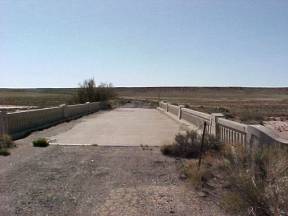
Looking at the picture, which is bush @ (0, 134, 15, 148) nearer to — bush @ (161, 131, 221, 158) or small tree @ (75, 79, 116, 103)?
bush @ (161, 131, 221, 158)

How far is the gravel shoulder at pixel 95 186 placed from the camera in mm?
6988

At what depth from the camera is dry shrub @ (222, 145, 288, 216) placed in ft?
16.4

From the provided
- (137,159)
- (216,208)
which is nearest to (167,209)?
(216,208)

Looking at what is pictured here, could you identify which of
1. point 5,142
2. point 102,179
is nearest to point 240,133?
point 102,179

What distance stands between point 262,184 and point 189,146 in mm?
7195

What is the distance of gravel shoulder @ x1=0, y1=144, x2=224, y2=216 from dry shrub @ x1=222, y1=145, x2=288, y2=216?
0.97m

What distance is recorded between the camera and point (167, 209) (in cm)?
700

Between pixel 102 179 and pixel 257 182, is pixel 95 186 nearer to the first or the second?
pixel 102 179

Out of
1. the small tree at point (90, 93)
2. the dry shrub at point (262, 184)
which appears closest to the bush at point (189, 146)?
the dry shrub at point (262, 184)

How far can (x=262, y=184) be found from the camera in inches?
219

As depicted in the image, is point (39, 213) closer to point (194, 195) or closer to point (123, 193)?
point (123, 193)

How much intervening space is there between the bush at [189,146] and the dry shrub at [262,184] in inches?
226

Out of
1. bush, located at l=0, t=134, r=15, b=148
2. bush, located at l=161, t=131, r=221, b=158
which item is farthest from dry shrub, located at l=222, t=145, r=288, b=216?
bush, located at l=0, t=134, r=15, b=148

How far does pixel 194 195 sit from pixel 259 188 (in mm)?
2474
